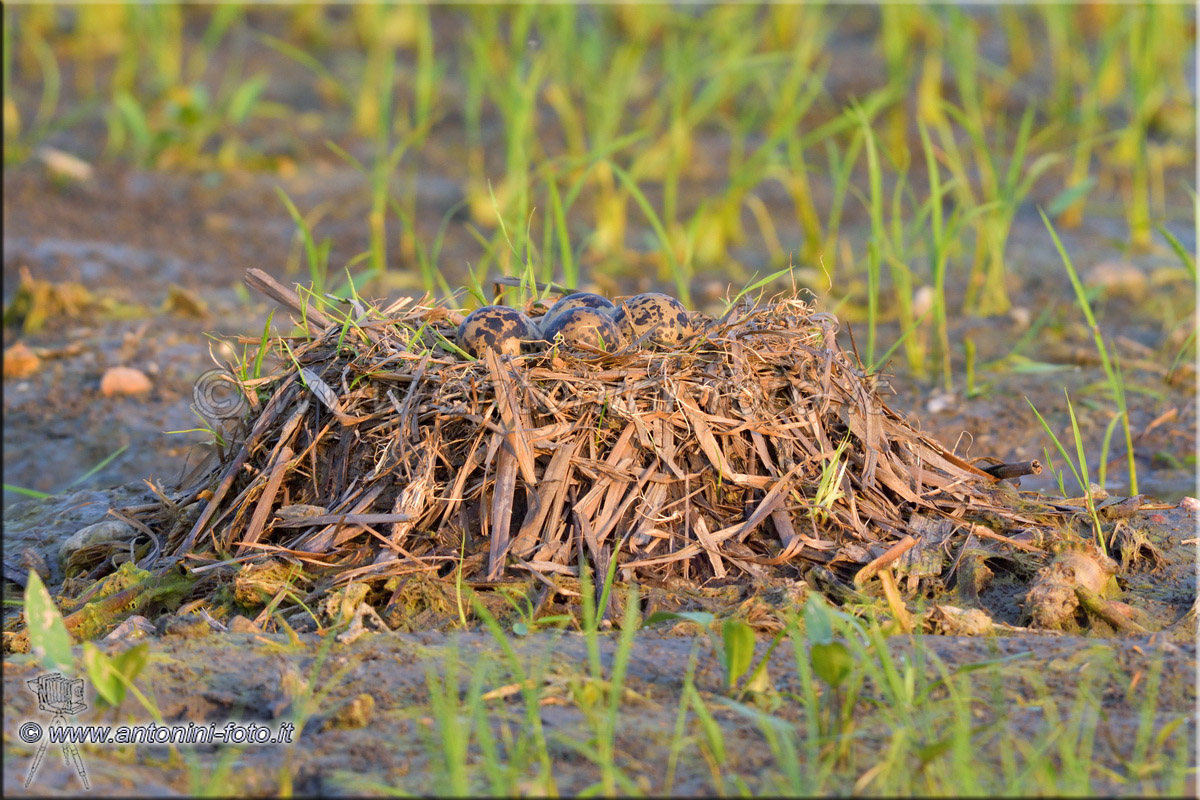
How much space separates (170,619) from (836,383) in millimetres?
1775

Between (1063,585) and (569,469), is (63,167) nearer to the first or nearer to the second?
(569,469)

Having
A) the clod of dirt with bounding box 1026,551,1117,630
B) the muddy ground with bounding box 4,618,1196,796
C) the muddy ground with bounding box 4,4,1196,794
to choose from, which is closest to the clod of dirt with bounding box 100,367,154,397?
the muddy ground with bounding box 4,4,1196,794

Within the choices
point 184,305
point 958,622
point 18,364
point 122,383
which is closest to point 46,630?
point 958,622

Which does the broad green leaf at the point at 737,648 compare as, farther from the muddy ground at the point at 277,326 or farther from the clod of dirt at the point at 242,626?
the clod of dirt at the point at 242,626

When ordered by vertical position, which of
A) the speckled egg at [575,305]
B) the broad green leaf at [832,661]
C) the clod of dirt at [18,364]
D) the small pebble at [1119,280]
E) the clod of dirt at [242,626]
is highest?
the small pebble at [1119,280]

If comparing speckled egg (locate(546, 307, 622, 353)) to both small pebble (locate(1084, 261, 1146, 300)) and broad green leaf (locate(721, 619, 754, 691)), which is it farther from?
small pebble (locate(1084, 261, 1146, 300))

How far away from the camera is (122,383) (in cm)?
495

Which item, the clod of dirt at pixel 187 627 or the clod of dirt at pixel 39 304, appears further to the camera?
the clod of dirt at pixel 39 304

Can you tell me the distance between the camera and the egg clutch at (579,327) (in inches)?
121

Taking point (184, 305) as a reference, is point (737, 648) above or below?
below

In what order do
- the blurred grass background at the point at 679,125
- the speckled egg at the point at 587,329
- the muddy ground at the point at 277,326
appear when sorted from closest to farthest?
the muddy ground at the point at 277,326 → the speckled egg at the point at 587,329 → the blurred grass background at the point at 679,125

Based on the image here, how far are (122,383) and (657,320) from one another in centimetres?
279

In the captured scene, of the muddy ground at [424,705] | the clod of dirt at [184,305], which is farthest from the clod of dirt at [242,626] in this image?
the clod of dirt at [184,305]

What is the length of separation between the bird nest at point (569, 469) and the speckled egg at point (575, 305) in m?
0.16
